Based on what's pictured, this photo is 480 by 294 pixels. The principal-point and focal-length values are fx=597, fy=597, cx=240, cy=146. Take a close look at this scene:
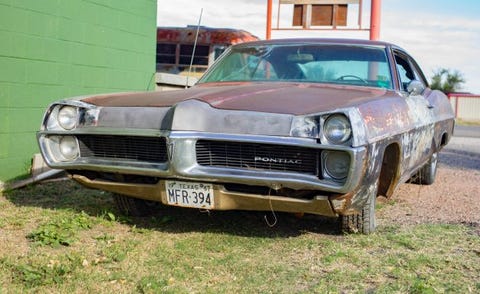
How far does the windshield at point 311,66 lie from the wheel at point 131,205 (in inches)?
53.0

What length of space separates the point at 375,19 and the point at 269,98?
6.24m

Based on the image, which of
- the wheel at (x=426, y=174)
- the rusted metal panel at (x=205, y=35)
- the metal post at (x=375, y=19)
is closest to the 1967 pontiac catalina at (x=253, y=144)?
the wheel at (x=426, y=174)

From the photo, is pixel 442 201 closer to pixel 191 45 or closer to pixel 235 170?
pixel 235 170

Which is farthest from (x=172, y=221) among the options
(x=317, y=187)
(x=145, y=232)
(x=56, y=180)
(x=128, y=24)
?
(x=128, y=24)

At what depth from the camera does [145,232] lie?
4418 mm

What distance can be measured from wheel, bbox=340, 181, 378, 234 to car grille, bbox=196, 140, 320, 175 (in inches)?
29.7

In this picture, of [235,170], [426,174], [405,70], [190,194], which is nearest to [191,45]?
[426,174]

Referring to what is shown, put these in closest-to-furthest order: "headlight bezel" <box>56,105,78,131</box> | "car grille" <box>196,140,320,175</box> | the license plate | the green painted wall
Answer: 1. "car grille" <box>196,140,320,175</box>
2. the license plate
3. "headlight bezel" <box>56,105,78,131</box>
4. the green painted wall

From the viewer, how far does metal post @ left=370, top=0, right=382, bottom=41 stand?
31.8ft

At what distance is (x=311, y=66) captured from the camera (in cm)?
519

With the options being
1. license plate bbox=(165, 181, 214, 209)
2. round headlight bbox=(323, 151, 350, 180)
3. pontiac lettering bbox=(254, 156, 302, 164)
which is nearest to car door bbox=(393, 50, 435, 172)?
round headlight bbox=(323, 151, 350, 180)

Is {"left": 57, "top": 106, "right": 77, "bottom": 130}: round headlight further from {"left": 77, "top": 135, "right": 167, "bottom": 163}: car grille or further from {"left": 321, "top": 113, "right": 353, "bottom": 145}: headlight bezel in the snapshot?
{"left": 321, "top": 113, "right": 353, "bottom": 145}: headlight bezel

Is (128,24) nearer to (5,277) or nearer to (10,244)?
(10,244)

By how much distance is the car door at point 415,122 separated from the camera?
4.79 meters
